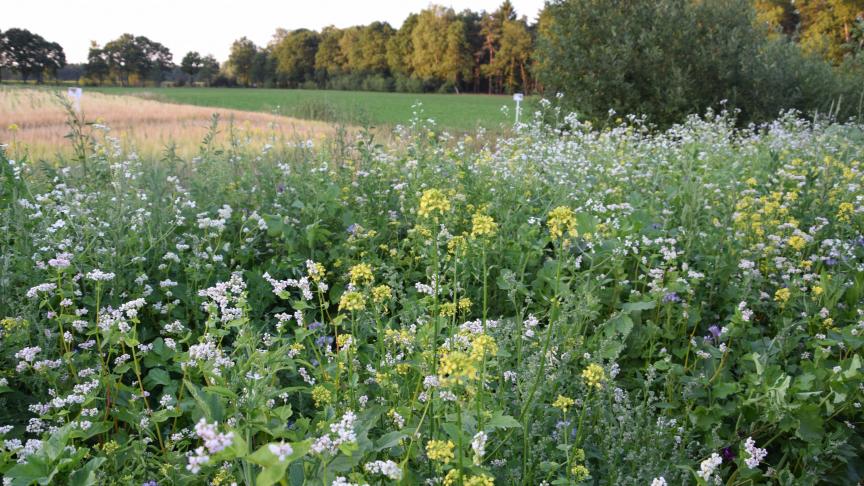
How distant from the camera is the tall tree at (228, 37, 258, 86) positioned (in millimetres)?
97812

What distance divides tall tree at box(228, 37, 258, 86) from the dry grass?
273 feet

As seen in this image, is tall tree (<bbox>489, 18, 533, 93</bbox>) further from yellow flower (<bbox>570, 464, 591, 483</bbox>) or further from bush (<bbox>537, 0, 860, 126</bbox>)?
yellow flower (<bbox>570, 464, 591, 483</bbox>)

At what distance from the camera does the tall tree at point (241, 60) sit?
97.8m

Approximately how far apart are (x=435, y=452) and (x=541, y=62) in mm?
13538

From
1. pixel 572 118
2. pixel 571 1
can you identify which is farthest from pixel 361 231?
pixel 571 1

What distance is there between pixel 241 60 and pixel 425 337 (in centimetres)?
10581

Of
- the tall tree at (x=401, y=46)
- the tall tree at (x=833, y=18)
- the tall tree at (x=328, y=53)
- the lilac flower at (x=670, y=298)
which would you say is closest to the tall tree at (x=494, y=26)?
the tall tree at (x=401, y=46)

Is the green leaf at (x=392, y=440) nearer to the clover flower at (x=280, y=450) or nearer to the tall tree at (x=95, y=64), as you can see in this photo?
the clover flower at (x=280, y=450)

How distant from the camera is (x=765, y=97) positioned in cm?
1241

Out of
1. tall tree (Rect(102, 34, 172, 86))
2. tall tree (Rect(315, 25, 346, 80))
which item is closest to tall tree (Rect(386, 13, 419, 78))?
tall tree (Rect(315, 25, 346, 80))

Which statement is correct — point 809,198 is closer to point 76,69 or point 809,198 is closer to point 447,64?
point 447,64

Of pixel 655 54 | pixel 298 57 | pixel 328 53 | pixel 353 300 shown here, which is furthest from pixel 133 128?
pixel 298 57

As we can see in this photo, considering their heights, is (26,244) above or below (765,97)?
below

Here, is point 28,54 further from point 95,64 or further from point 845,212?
point 845,212
